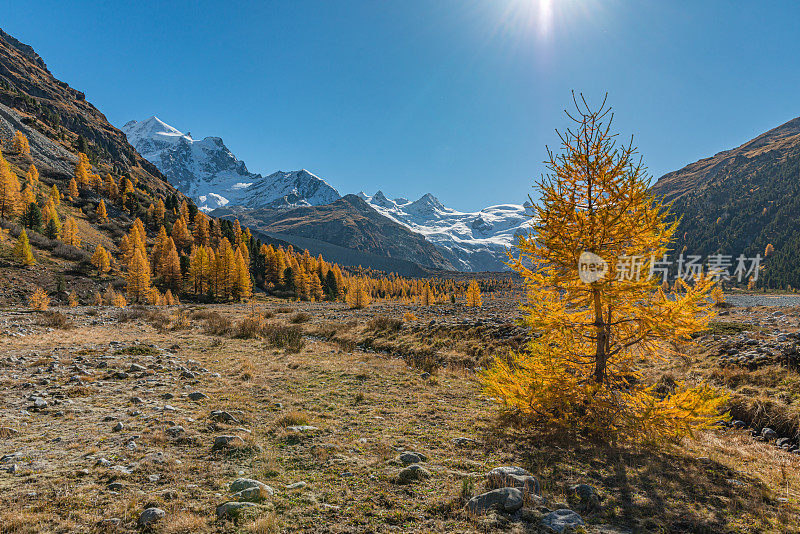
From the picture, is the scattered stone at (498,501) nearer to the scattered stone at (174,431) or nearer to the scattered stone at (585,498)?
the scattered stone at (585,498)

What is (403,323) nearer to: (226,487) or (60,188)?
(226,487)

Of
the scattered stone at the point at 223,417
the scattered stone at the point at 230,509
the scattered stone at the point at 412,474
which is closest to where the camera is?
the scattered stone at the point at 230,509

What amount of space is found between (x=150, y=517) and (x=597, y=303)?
9.42 meters

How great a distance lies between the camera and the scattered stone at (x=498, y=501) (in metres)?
4.56

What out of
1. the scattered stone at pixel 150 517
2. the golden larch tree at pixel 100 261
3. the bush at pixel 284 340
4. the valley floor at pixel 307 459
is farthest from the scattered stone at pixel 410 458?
the golden larch tree at pixel 100 261

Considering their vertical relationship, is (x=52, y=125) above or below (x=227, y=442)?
above

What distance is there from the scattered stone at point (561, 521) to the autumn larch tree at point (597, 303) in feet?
11.2

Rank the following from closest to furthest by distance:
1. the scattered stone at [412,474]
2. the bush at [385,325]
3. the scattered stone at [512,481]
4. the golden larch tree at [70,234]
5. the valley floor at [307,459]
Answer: the valley floor at [307,459], the scattered stone at [512,481], the scattered stone at [412,474], the bush at [385,325], the golden larch tree at [70,234]

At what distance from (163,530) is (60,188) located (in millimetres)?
134975

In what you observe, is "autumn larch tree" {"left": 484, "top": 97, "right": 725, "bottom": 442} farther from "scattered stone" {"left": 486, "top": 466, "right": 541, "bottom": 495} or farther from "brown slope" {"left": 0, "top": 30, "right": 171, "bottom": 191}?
"brown slope" {"left": 0, "top": 30, "right": 171, "bottom": 191}

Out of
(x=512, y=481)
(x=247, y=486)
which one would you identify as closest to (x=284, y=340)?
(x=247, y=486)

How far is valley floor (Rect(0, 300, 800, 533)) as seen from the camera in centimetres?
437

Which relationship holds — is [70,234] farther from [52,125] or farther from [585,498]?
[52,125]

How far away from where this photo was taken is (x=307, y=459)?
20.9 ft
